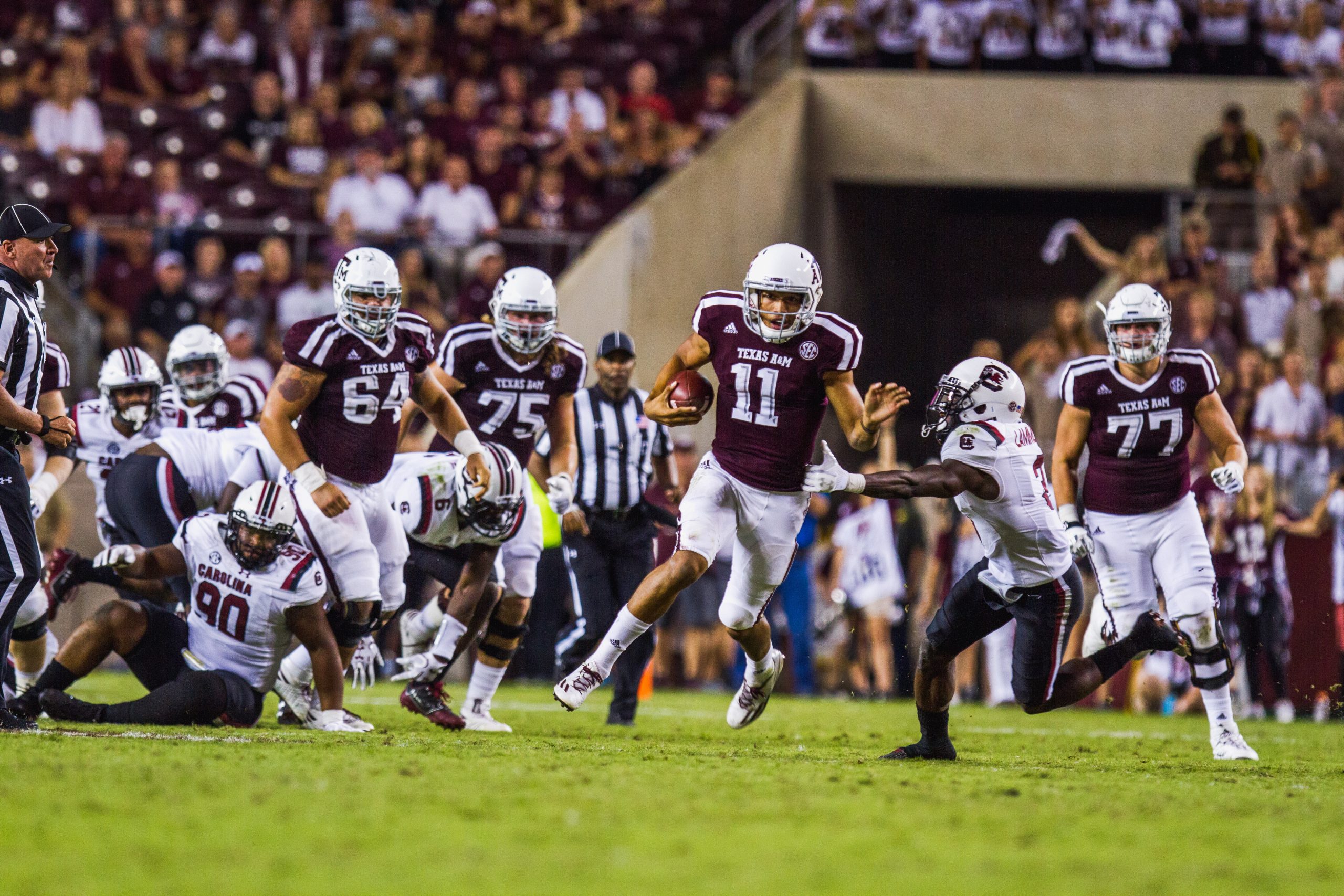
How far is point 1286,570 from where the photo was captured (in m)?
11.6

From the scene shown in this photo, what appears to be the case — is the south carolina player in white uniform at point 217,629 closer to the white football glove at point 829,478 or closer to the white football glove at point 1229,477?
the white football glove at point 829,478

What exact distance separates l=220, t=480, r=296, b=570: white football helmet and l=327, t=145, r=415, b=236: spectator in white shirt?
7014 millimetres

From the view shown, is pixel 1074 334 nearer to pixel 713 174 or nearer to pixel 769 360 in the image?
pixel 713 174

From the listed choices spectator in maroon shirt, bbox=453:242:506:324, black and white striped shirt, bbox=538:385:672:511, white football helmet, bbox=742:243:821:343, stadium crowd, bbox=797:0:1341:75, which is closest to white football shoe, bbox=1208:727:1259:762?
white football helmet, bbox=742:243:821:343

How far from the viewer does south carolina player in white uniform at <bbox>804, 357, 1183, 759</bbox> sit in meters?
6.21

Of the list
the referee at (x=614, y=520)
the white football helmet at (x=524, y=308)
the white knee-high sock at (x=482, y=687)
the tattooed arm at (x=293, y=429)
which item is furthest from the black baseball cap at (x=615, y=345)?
the tattooed arm at (x=293, y=429)

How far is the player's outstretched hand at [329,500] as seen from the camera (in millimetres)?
6652

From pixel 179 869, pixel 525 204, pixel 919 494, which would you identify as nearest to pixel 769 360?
pixel 919 494

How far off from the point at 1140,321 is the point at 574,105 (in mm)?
8879

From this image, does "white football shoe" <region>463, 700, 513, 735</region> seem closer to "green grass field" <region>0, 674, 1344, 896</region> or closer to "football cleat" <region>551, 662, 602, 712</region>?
"green grass field" <region>0, 674, 1344, 896</region>

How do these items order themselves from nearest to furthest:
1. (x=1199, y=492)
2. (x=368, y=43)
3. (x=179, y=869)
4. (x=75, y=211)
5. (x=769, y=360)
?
(x=179, y=869), (x=769, y=360), (x=1199, y=492), (x=75, y=211), (x=368, y=43)

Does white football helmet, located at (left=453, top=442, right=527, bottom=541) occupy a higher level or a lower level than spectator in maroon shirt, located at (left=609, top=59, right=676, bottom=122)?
lower

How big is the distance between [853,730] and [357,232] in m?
6.53

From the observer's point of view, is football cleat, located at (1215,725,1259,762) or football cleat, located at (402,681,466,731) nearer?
football cleat, located at (1215,725,1259,762)
